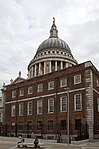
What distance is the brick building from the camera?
128 feet

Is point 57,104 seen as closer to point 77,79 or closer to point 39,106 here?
point 39,106

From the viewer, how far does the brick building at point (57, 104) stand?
3897 centimetres

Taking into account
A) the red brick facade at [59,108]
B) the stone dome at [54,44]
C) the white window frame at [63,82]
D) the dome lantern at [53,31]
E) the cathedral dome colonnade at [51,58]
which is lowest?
the red brick facade at [59,108]

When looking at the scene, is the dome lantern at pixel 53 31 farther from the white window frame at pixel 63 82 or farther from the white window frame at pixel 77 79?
the white window frame at pixel 77 79

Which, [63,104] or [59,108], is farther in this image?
[59,108]

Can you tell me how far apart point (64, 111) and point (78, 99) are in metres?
3.49

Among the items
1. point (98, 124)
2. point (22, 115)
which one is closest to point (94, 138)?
point (98, 124)

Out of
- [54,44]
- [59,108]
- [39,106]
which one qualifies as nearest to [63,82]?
[59,108]

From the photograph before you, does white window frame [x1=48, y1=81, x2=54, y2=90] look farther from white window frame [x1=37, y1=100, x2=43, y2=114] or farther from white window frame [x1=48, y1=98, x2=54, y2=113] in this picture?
white window frame [x1=37, y1=100, x2=43, y2=114]

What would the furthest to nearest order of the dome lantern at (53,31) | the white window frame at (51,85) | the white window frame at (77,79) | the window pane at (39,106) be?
the dome lantern at (53,31) → the window pane at (39,106) → the white window frame at (51,85) → the white window frame at (77,79)

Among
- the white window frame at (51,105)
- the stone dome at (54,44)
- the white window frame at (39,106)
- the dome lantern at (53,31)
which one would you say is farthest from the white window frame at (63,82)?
the dome lantern at (53,31)

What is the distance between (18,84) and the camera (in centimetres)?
5394

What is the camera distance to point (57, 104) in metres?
43.8

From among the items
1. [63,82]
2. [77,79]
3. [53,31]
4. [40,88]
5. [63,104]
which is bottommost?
[63,104]
